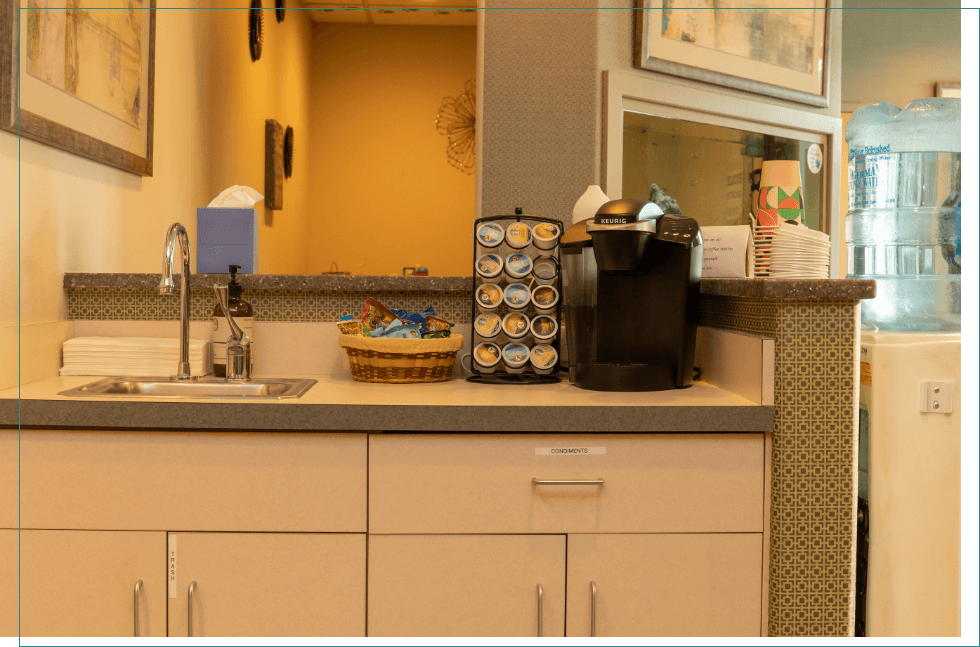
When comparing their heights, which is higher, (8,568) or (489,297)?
(489,297)

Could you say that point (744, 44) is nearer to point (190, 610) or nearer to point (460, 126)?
point (190, 610)

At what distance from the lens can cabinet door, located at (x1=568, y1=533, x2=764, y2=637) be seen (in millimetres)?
1250

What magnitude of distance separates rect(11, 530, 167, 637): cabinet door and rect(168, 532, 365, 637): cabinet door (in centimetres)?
4

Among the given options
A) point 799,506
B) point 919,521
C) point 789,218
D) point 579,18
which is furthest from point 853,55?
point 799,506

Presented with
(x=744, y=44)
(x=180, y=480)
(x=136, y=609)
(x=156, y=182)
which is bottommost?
(x=136, y=609)

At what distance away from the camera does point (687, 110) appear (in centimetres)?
269

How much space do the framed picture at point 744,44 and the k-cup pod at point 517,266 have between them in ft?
4.06

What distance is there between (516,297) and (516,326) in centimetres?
6

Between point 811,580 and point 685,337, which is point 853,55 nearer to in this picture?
point 685,337

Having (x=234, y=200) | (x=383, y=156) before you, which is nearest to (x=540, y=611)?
(x=234, y=200)

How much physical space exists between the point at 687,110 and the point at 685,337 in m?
1.53

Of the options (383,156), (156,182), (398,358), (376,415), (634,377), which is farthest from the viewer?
(383,156)

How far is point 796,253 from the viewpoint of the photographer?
1439mm

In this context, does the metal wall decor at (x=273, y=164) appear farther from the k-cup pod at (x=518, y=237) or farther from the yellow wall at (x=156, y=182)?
the k-cup pod at (x=518, y=237)
